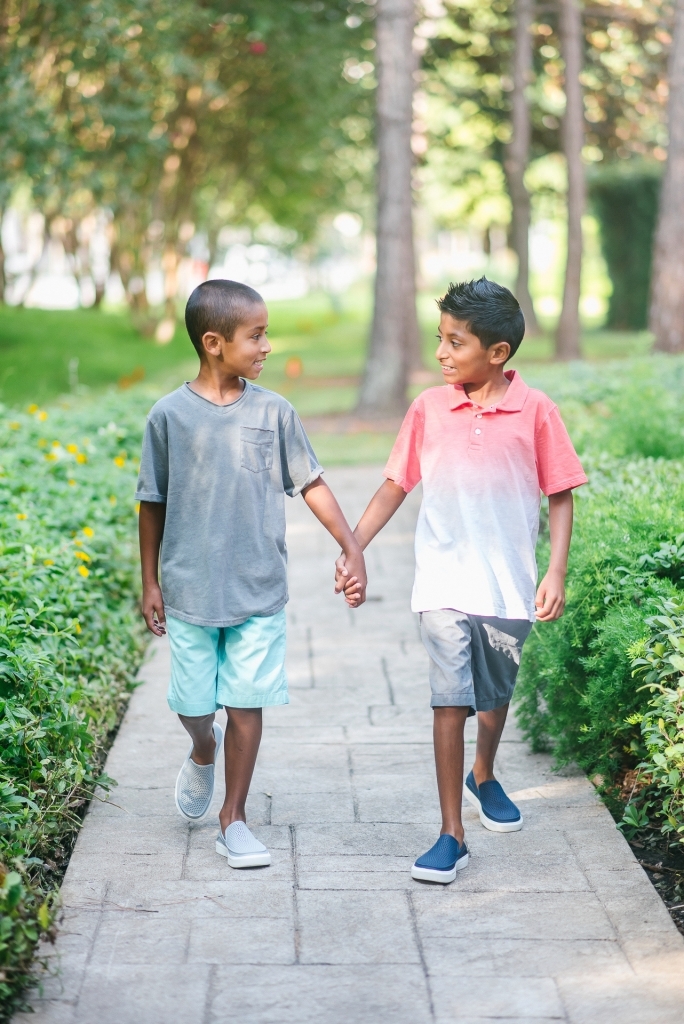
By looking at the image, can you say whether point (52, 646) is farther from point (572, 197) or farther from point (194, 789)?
point (572, 197)

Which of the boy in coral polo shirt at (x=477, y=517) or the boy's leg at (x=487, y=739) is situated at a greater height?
the boy in coral polo shirt at (x=477, y=517)

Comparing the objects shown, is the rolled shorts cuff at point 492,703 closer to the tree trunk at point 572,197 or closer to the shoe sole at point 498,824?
the shoe sole at point 498,824

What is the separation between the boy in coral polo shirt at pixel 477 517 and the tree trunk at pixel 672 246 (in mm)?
12246

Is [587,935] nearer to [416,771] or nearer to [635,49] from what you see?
[416,771]

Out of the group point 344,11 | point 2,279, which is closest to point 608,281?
point 344,11

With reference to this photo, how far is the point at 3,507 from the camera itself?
497cm

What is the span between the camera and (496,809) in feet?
11.6

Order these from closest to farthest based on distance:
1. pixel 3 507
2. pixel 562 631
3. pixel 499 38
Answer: pixel 562 631
pixel 3 507
pixel 499 38

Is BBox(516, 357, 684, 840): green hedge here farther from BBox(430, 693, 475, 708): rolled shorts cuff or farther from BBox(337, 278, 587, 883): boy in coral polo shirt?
BBox(430, 693, 475, 708): rolled shorts cuff

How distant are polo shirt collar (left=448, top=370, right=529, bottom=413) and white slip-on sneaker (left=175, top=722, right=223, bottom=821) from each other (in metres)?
1.23

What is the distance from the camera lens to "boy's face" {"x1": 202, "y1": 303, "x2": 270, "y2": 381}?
3172 mm

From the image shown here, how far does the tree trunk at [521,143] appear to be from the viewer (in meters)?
19.6

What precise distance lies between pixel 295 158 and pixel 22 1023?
77.7 ft

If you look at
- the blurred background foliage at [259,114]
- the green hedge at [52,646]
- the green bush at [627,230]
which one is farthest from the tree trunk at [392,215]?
the green bush at [627,230]
